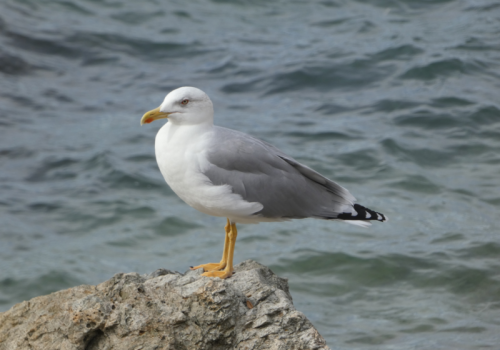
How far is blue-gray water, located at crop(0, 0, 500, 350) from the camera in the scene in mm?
7879

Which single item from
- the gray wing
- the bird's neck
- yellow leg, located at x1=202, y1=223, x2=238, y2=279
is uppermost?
the bird's neck

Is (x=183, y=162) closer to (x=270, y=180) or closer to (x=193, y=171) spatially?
(x=193, y=171)

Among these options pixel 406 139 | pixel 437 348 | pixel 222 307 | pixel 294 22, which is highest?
pixel 294 22

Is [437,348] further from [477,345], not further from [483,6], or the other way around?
[483,6]

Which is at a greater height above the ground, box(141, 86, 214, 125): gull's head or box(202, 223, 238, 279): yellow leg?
box(141, 86, 214, 125): gull's head

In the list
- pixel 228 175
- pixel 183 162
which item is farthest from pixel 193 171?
pixel 228 175

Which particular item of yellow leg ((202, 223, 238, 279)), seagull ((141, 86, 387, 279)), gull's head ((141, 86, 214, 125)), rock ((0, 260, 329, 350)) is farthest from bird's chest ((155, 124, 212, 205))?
rock ((0, 260, 329, 350))

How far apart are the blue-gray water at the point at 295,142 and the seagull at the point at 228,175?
229 cm

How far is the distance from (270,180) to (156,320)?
5.67 feet

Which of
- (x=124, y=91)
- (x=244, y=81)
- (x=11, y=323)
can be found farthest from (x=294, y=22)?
(x=11, y=323)

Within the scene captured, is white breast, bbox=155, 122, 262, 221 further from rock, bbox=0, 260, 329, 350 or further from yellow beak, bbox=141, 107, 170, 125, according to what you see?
rock, bbox=0, 260, 329, 350

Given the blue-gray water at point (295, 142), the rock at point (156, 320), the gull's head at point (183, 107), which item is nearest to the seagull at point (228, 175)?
the gull's head at point (183, 107)

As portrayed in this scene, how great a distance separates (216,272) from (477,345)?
3.11 metres

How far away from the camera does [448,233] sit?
865cm
